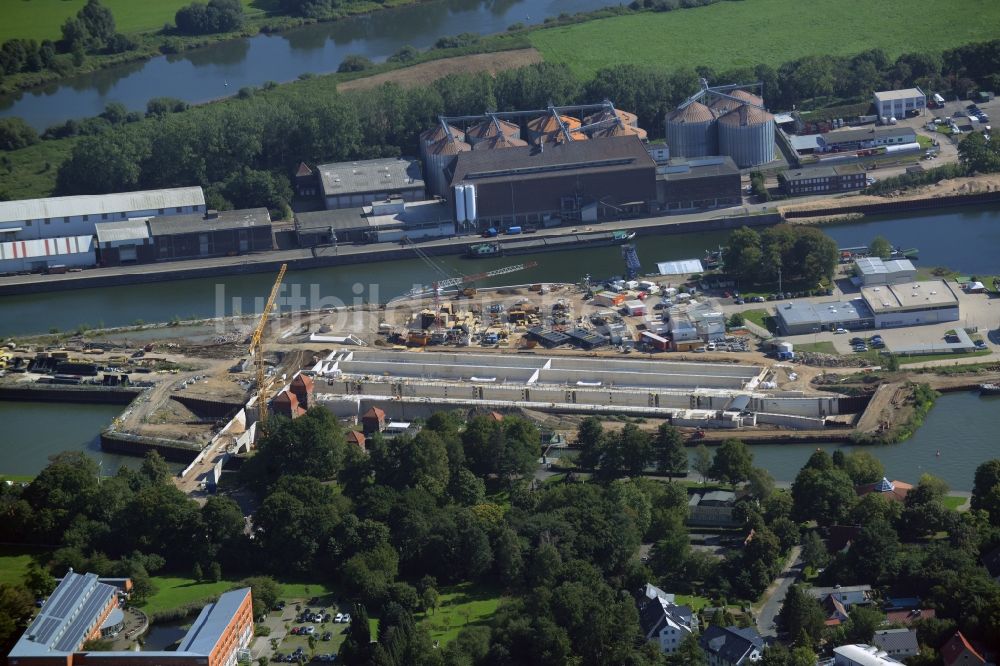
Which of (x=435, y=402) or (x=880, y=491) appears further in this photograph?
(x=435, y=402)

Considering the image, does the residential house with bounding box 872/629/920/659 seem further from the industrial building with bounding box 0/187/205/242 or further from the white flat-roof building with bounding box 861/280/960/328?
the industrial building with bounding box 0/187/205/242

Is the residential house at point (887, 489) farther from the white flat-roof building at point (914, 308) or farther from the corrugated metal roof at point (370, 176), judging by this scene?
the corrugated metal roof at point (370, 176)

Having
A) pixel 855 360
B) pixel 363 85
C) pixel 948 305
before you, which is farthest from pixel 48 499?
pixel 363 85

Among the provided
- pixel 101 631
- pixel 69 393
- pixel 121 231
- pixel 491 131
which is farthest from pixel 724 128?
pixel 101 631

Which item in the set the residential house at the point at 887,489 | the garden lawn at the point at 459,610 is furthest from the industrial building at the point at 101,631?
the residential house at the point at 887,489

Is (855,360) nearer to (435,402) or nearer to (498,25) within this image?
(435,402)

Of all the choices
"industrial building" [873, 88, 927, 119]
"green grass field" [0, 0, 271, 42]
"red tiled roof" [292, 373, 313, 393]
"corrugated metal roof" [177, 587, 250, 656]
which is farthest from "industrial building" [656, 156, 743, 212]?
"green grass field" [0, 0, 271, 42]

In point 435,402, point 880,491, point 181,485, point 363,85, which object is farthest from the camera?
point 363,85
